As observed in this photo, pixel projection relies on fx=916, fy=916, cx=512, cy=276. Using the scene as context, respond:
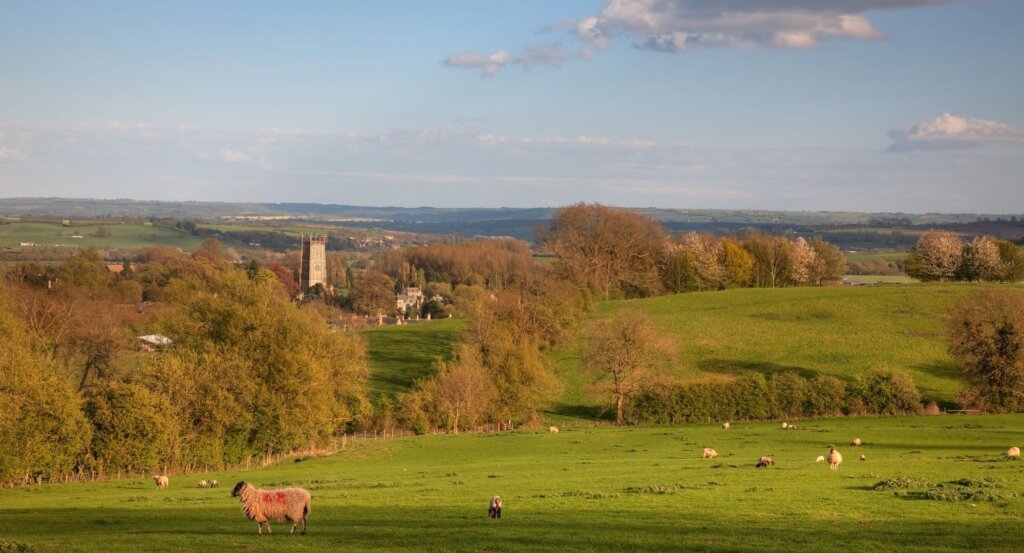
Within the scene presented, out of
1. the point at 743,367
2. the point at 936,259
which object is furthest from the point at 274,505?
the point at 936,259

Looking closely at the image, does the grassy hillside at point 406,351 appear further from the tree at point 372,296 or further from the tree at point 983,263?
the tree at point 983,263

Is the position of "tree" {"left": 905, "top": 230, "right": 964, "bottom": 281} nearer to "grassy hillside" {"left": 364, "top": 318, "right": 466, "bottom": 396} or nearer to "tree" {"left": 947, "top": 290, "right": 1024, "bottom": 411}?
"tree" {"left": 947, "top": 290, "right": 1024, "bottom": 411}

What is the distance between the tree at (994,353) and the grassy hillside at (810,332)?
4.05 m

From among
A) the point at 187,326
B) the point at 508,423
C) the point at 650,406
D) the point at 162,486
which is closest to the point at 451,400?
the point at 508,423

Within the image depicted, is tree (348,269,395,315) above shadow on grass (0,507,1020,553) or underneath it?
underneath

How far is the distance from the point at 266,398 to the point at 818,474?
106ft

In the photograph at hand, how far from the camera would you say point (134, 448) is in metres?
46.6

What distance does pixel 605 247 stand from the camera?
12306 cm

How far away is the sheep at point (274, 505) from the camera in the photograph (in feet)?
79.8

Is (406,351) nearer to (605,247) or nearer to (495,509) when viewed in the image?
(605,247)

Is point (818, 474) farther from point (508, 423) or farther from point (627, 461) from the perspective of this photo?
point (508, 423)

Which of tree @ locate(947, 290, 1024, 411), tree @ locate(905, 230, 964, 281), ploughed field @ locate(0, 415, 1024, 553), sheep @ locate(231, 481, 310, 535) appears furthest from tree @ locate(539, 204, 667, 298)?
sheep @ locate(231, 481, 310, 535)

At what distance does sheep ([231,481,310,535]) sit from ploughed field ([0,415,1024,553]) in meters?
0.69

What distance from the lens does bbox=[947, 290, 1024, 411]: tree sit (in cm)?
6956
